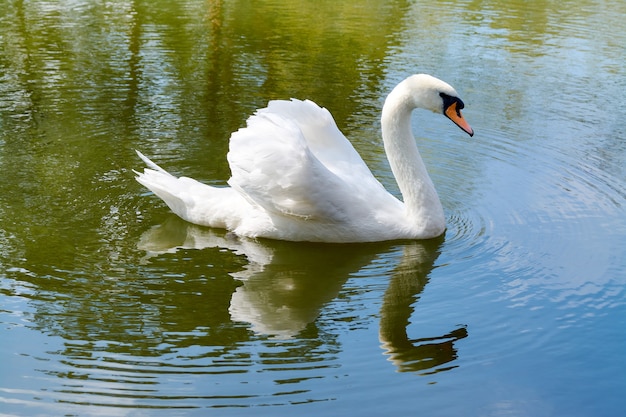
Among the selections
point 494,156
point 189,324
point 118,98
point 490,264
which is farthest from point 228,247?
point 118,98

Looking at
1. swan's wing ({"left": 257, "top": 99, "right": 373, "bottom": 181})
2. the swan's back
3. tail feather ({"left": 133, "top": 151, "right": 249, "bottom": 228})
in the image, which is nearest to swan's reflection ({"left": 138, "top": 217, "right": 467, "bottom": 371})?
tail feather ({"left": 133, "top": 151, "right": 249, "bottom": 228})

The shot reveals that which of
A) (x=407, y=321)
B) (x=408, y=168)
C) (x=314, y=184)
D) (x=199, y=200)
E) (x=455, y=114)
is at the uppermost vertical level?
(x=455, y=114)

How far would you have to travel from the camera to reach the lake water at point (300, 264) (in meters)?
5.18

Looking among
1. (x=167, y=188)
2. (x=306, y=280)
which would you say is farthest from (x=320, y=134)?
(x=306, y=280)

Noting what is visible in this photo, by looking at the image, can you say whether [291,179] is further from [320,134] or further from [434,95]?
[434,95]

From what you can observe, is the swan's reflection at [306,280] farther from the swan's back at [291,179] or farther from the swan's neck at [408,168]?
the swan's back at [291,179]

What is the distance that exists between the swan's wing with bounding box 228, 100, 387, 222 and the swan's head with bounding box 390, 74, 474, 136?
810 mm

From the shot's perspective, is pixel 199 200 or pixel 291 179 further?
pixel 199 200

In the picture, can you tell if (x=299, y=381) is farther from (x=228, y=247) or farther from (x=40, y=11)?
(x=40, y=11)

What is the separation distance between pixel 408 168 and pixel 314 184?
3.60ft

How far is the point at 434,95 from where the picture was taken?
24.6ft

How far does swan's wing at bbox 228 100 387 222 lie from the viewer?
6973 mm

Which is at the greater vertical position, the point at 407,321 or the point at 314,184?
the point at 314,184

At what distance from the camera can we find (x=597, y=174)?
9.11 meters
